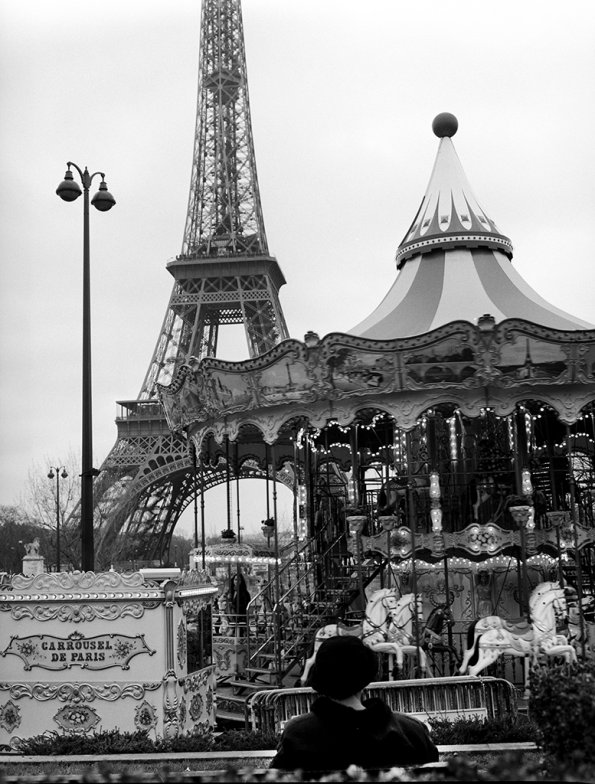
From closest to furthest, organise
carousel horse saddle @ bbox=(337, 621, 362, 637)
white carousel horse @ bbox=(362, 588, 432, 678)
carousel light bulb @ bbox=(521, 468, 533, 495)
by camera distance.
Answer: white carousel horse @ bbox=(362, 588, 432, 678) < carousel horse saddle @ bbox=(337, 621, 362, 637) < carousel light bulb @ bbox=(521, 468, 533, 495)

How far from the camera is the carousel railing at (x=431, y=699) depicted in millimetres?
11359

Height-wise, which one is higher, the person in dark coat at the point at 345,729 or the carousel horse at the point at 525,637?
the person in dark coat at the point at 345,729

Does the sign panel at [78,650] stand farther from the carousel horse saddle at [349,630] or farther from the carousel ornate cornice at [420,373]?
the carousel ornate cornice at [420,373]

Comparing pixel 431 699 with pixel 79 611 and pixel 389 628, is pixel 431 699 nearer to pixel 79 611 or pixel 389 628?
pixel 389 628

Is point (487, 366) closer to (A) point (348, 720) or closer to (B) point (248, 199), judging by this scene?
(A) point (348, 720)

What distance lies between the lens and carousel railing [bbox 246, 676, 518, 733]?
11.4 meters

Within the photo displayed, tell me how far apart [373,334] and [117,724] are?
854 centimetres

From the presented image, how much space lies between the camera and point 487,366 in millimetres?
14977

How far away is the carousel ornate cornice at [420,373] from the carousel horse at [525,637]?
10.4ft

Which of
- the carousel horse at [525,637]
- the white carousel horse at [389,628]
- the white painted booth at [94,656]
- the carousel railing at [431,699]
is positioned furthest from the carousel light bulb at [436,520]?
the white painted booth at [94,656]

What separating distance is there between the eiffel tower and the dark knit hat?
38.7 m

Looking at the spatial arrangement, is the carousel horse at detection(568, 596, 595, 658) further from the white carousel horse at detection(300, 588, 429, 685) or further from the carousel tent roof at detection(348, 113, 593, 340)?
the carousel tent roof at detection(348, 113, 593, 340)

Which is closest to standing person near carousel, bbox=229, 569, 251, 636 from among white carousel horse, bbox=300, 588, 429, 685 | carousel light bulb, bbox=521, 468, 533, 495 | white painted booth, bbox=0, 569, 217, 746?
white carousel horse, bbox=300, 588, 429, 685

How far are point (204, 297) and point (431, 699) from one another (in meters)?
41.9
